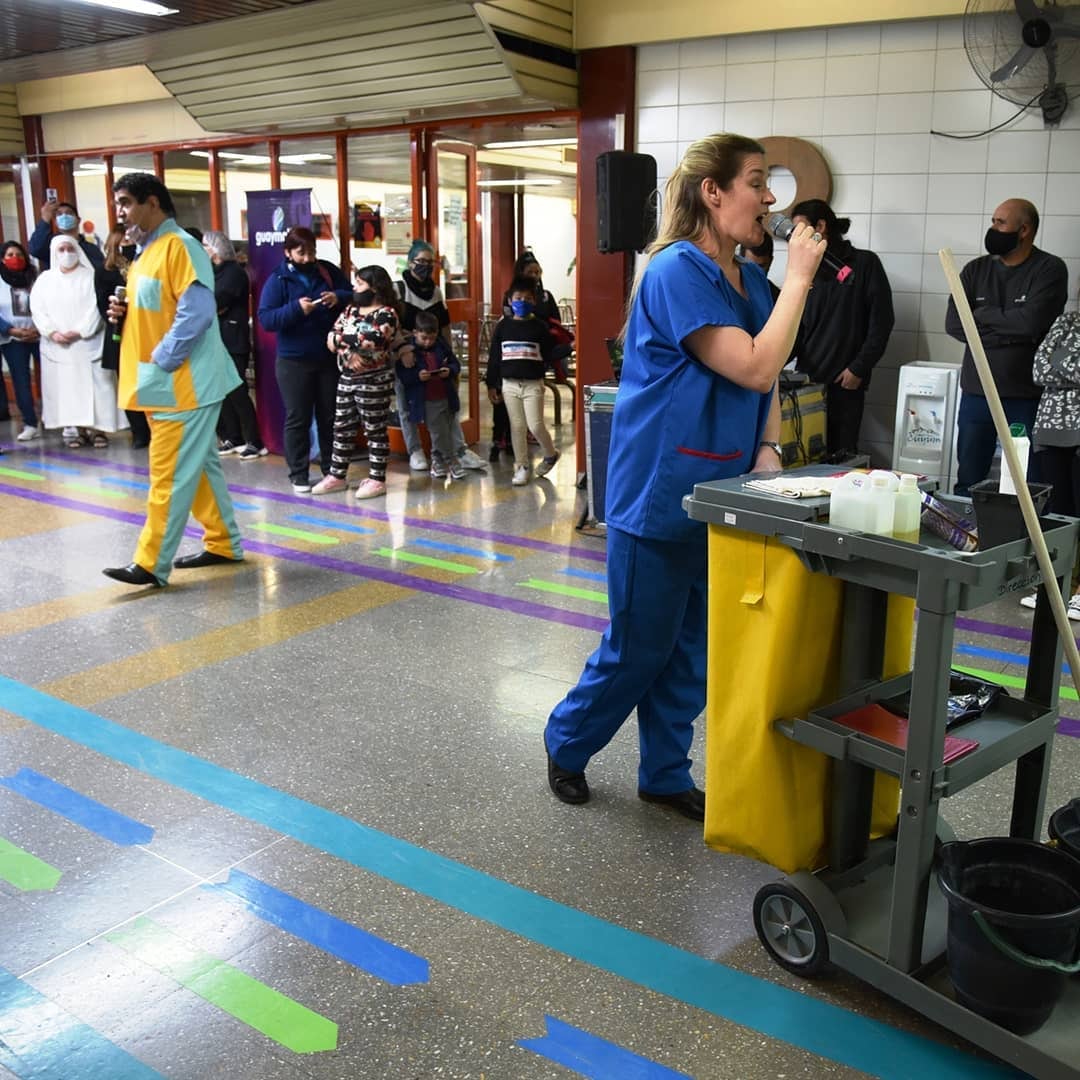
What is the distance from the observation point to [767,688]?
7.14ft

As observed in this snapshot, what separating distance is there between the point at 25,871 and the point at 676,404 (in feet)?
6.21

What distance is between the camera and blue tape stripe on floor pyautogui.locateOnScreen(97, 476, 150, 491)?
23.3ft

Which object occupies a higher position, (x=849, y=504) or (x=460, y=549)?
(x=849, y=504)

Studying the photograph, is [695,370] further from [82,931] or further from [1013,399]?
[1013,399]

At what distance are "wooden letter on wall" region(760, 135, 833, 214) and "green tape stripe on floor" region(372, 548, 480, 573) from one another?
2767 millimetres

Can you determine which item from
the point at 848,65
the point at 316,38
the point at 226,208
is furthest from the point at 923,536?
the point at 226,208

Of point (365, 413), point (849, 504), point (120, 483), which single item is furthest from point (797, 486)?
point (120, 483)

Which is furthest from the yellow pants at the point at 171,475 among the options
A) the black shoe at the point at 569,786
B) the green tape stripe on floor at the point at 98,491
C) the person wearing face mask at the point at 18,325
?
the person wearing face mask at the point at 18,325

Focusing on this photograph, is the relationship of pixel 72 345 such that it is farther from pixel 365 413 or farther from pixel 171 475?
pixel 171 475

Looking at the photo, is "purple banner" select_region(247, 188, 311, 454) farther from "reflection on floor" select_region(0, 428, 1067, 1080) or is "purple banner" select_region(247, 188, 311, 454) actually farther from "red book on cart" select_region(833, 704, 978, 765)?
Answer: "red book on cart" select_region(833, 704, 978, 765)

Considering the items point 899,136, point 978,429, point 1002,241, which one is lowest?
point 978,429

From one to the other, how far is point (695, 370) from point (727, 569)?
504 millimetres

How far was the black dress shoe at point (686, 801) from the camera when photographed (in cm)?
295

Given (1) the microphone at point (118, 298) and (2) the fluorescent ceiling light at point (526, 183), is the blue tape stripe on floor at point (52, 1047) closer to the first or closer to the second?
(1) the microphone at point (118, 298)
